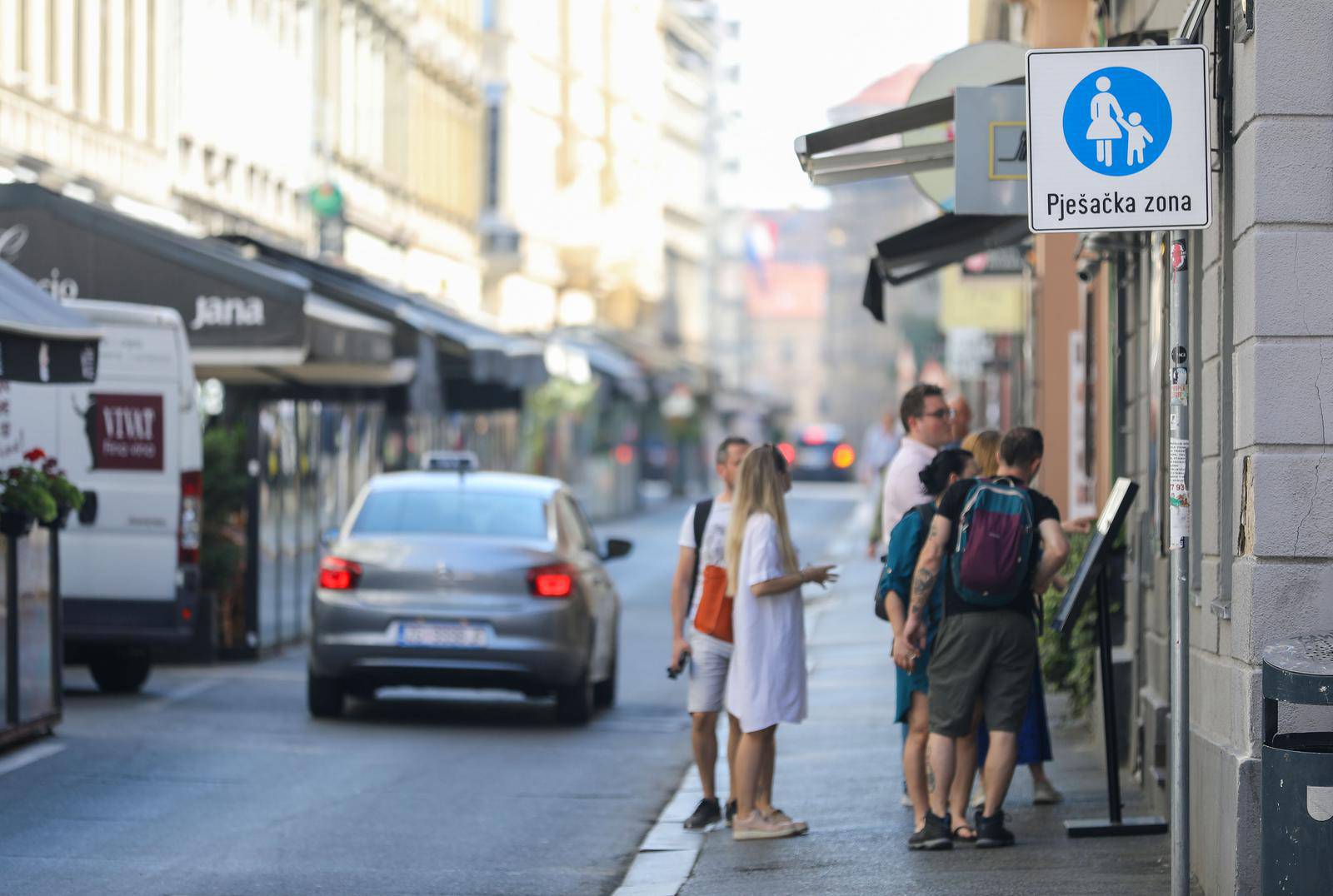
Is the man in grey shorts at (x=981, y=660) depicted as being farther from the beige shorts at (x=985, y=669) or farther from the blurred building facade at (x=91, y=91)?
the blurred building facade at (x=91, y=91)

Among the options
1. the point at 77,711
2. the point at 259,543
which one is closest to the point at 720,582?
the point at 77,711

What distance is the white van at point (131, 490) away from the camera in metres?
16.0

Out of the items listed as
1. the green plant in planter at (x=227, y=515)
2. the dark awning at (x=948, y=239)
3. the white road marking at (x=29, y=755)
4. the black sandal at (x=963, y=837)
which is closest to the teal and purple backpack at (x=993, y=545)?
the black sandal at (x=963, y=837)

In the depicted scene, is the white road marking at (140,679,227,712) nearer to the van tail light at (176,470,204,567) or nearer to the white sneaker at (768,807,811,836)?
the van tail light at (176,470,204,567)

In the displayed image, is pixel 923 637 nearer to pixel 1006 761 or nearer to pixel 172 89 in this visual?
pixel 1006 761

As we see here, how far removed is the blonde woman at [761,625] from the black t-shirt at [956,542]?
2.64 feet

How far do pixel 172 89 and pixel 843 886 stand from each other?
Result: 2656 centimetres

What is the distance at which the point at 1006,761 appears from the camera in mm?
9406

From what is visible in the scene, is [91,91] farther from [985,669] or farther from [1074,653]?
[985,669]

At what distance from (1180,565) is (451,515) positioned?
884cm

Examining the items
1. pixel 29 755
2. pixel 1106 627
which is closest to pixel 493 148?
pixel 29 755

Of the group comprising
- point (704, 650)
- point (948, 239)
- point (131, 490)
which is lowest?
point (704, 650)

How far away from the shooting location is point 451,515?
15.1 metres

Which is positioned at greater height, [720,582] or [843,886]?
[720,582]
